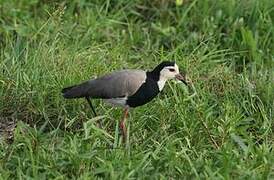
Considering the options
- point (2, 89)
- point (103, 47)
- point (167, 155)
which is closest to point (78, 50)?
point (103, 47)

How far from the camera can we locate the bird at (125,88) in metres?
4.85

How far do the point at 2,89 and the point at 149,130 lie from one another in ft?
3.47

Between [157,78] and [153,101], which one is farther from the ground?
[157,78]

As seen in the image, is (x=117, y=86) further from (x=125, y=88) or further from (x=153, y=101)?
(x=153, y=101)

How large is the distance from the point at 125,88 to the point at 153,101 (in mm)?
529

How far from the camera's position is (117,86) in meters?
4.86

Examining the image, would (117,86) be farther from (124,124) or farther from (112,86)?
(124,124)

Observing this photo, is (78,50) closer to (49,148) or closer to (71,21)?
(71,21)

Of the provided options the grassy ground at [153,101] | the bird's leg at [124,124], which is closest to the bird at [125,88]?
the bird's leg at [124,124]

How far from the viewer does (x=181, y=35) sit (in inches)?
258

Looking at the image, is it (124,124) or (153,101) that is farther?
(153,101)

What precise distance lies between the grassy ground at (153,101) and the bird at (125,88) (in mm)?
211

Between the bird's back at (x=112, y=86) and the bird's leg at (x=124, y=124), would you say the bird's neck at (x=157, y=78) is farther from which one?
the bird's leg at (x=124, y=124)

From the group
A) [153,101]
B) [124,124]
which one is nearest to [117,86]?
[124,124]
